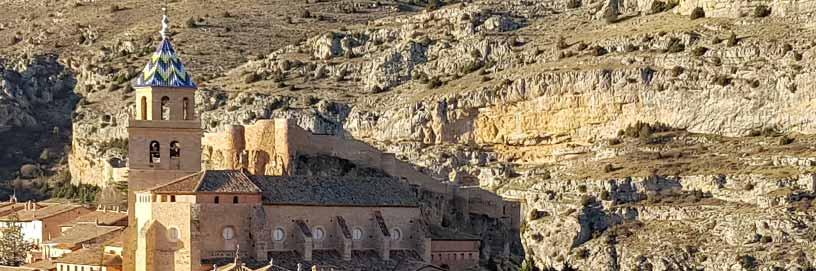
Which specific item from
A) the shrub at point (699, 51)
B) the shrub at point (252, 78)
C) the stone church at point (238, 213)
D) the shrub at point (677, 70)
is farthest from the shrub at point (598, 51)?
the shrub at point (252, 78)

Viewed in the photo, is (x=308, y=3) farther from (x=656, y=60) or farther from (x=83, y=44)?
(x=656, y=60)

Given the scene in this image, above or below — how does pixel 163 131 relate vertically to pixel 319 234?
above

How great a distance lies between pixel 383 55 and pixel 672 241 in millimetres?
30825

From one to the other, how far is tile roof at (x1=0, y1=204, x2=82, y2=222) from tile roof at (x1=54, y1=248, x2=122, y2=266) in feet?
51.7

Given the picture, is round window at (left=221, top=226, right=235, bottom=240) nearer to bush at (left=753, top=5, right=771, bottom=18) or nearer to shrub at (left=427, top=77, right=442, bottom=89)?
shrub at (left=427, top=77, right=442, bottom=89)

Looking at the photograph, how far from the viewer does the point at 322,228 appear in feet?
311

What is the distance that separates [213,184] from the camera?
90.9 m

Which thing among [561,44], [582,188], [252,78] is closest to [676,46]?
[561,44]

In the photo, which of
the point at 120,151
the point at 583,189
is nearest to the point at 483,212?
the point at 583,189

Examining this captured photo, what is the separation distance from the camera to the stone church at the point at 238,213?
8981cm

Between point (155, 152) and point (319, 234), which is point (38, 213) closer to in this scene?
point (155, 152)

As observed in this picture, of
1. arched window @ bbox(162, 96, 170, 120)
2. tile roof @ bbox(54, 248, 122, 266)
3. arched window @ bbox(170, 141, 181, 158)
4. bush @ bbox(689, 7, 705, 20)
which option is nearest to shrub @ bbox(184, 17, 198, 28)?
bush @ bbox(689, 7, 705, 20)

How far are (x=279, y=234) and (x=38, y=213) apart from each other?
2139 cm

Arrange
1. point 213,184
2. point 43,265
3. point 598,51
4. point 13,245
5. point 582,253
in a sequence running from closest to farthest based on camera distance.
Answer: point 213,184
point 582,253
point 43,265
point 13,245
point 598,51
